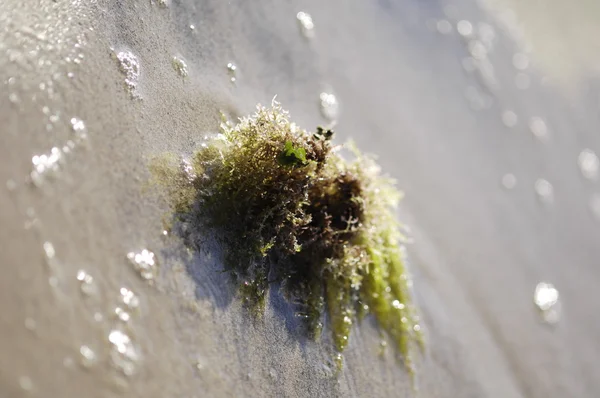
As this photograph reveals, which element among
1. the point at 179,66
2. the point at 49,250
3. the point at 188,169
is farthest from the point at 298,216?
the point at 49,250

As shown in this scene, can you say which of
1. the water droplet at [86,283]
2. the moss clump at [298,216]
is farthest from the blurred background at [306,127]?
the moss clump at [298,216]

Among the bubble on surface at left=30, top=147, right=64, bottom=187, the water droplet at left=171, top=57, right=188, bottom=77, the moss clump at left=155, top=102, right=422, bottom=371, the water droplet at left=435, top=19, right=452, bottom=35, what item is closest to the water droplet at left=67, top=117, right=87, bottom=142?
the bubble on surface at left=30, top=147, right=64, bottom=187

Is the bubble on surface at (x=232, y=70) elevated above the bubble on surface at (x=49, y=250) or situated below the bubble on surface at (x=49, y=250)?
above

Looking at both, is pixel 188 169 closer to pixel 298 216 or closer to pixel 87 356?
pixel 298 216

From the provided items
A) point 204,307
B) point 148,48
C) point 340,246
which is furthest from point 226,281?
point 148,48

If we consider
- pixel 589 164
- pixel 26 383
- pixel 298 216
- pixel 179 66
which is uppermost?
pixel 589 164

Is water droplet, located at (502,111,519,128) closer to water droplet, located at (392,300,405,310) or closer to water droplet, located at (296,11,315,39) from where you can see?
water droplet, located at (296,11,315,39)

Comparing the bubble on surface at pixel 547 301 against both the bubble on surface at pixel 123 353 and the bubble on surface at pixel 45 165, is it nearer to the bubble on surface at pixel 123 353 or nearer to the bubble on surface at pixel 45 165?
the bubble on surface at pixel 123 353
